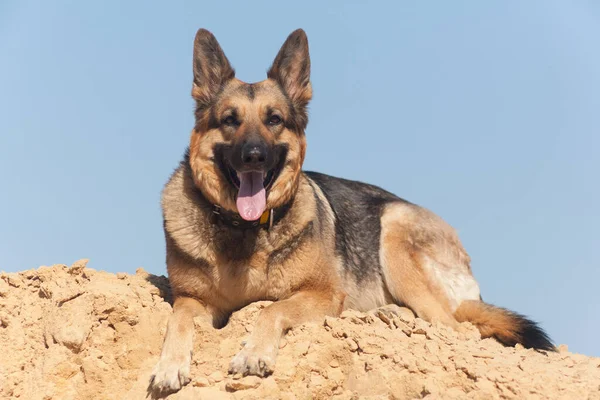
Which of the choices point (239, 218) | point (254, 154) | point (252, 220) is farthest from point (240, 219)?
point (254, 154)

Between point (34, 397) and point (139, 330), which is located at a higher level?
point (139, 330)

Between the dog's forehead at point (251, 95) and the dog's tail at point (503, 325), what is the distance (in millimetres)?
3278

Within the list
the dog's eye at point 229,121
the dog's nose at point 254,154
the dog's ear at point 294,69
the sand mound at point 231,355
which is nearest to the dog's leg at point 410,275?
the sand mound at point 231,355

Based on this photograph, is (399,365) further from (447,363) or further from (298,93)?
(298,93)

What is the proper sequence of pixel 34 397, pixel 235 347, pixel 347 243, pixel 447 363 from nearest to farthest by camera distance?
pixel 447 363, pixel 235 347, pixel 34 397, pixel 347 243

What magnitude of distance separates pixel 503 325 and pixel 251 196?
332 centimetres

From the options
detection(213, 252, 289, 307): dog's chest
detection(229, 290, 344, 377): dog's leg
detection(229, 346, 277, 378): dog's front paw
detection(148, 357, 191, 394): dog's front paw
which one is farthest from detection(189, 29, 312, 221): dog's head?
detection(148, 357, 191, 394): dog's front paw

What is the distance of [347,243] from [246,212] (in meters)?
1.89

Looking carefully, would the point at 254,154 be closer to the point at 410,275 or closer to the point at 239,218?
the point at 239,218

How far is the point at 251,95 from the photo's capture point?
24.1 ft

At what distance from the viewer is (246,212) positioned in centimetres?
692

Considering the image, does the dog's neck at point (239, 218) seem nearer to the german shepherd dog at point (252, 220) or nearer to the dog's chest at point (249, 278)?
the german shepherd dog at point (252, 220)

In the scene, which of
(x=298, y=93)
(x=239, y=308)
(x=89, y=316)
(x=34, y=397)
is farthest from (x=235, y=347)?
(x=298, y=93)

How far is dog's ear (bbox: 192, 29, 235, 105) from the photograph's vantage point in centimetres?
750
